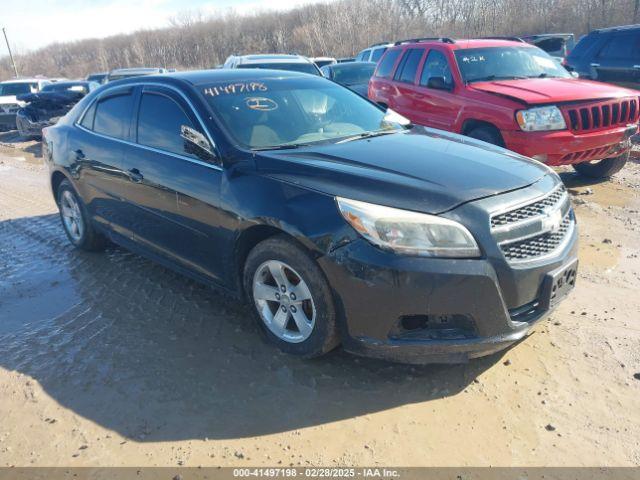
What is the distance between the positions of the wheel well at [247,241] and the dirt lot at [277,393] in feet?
1.49

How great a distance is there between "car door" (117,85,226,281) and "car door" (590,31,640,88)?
8.67 m

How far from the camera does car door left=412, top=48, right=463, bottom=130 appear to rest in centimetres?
700

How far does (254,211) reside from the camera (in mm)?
3197

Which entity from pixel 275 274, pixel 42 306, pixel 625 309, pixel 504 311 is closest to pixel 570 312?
pixel 625 309

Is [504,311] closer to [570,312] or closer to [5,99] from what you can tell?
[570,312]

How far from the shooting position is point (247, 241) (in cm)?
338

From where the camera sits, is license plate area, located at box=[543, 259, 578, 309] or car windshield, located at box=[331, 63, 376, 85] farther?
car windshield, located at box=[331, 63, 376, 85]

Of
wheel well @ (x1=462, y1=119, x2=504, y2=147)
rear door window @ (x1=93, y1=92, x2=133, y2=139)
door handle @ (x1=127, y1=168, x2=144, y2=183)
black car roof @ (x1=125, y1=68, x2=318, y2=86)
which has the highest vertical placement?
black car roof @ (x1=125, y1=68, x2=318, y2=86)

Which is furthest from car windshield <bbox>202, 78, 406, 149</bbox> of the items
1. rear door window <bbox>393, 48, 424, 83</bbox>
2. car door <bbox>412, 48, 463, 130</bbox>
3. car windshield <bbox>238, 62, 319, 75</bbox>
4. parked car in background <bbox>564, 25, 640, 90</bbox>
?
car windshield <bbox>238, 62, 319, 75</bbox>

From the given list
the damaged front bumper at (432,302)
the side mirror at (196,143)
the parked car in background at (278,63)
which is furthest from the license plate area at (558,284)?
the parked car in background at (278,63)

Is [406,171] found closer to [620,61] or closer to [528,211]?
[528,211]

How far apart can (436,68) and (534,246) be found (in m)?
5.29

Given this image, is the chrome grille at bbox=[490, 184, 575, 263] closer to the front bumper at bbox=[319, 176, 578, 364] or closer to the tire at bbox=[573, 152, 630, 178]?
the front bumper at bbox=[319, 176, 578, 364]

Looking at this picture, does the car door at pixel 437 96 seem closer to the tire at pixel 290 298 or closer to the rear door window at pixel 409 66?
the rear door window at pixel 409 66
